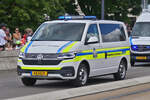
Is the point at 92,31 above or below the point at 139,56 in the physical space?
above

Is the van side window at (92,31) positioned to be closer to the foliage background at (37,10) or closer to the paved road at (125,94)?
the paved road at (125,94)

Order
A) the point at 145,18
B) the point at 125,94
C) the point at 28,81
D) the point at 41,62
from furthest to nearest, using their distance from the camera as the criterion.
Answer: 1. the point at 145,18
2. the point at 28,81
3. the point at 41,62
4. the point at 125,94

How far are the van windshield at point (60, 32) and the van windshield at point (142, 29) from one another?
31.2ft

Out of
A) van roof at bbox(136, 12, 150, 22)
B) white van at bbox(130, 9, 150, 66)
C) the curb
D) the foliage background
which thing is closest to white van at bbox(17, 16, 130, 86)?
the curb

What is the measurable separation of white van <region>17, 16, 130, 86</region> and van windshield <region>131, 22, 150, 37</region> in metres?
7.61

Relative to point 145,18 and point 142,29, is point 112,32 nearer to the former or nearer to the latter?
point 142,29

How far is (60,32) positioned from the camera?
1520 cm

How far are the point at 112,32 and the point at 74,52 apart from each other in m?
2.56

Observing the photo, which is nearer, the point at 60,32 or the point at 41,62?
the point at 41,62

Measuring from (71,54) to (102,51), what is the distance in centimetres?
171

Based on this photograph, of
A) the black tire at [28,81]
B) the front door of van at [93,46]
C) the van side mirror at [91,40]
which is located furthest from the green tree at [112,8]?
the black tire at [28,81]

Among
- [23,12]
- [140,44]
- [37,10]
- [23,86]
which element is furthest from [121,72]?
[37,10]

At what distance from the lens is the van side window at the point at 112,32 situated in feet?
52.4

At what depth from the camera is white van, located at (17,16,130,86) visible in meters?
14.1
